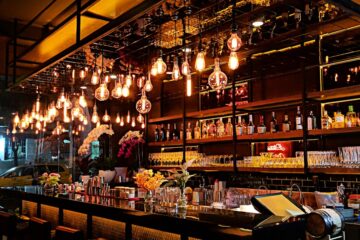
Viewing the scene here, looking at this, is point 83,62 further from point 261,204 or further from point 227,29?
point 261,204

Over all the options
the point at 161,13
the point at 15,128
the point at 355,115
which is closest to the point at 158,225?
the point at 161,13

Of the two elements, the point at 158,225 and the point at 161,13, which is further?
the point at 161,13

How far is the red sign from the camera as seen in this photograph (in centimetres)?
536

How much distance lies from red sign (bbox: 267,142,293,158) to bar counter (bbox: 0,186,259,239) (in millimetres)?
2475

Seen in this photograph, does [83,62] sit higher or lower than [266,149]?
higher

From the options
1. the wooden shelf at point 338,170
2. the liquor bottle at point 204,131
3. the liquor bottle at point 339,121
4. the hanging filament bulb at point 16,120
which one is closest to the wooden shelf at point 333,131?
the liquor bottle at point 339,121

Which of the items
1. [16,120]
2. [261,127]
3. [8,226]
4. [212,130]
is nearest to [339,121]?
[261,127]

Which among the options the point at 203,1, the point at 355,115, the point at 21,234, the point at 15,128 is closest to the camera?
the point at 203,1

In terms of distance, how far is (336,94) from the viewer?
4.54 metres

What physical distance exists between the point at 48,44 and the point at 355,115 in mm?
4299

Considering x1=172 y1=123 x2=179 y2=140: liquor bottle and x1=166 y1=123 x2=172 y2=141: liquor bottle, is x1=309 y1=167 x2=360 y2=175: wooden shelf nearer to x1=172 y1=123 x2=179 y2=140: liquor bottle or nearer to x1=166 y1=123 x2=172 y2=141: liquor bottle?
x1=172 y1=123 x2=179 y2=140: liquor bottle

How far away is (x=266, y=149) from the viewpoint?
5.68m

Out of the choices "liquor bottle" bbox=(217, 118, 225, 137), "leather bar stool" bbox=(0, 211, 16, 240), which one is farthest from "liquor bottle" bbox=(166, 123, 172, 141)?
"leather bar stool" bbox=(0, 211, 16, 240)

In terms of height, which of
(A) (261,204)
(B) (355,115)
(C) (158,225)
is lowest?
(C) (158,225)
